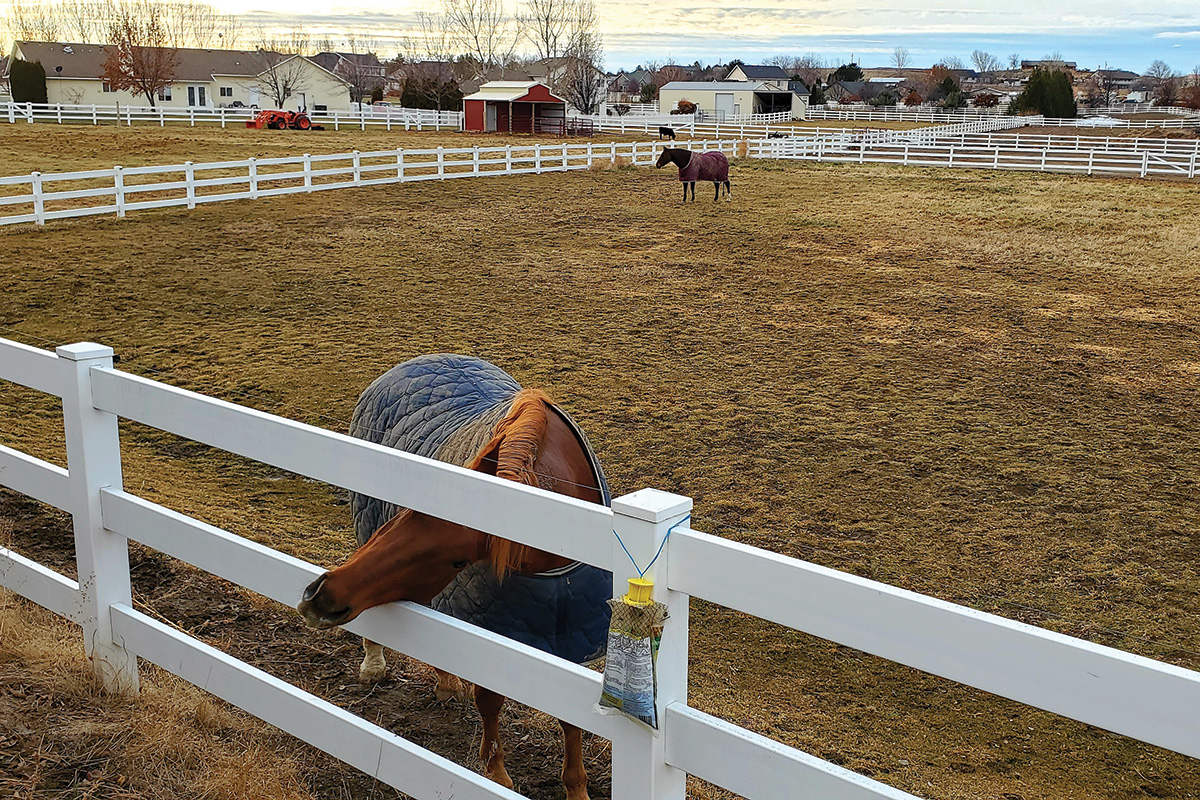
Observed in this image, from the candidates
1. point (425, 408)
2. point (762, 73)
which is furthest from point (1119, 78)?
point (425, 408)

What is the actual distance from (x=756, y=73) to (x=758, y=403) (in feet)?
278

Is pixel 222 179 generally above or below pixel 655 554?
above

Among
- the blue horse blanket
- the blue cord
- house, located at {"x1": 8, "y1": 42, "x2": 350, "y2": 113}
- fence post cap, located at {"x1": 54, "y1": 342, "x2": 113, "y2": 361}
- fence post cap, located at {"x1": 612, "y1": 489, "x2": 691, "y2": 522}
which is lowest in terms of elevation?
the blue horse blanket

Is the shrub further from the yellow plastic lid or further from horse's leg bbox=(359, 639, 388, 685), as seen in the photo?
the yellow plastic lid

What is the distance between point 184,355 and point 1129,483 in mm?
8239

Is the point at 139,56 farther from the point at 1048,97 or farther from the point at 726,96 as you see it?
the point at 1048,97

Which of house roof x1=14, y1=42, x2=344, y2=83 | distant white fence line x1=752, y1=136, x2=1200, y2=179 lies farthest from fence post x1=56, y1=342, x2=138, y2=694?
house roof x1=14, y1=42, x2=344, y2=83

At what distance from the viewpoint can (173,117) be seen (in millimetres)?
47844

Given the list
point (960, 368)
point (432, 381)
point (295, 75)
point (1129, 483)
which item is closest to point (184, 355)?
point (432, 381)

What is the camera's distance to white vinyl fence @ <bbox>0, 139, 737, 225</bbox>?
17.9 metres

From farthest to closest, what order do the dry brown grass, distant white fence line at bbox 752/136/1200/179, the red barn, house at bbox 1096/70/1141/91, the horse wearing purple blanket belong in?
house at bbox 1096/70/1141/91 < the red barn < distant white fence line at bbox 752/136/1200/179 < the horse wearing purple blanket < the dry brown grass

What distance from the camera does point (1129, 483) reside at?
24.0ft

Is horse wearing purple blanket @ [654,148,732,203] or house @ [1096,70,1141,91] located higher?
house @ [1096,70,1141,91]

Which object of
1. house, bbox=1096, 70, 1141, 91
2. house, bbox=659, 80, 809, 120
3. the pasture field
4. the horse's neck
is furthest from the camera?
house, bbox=1096, 70, 1141, 91
